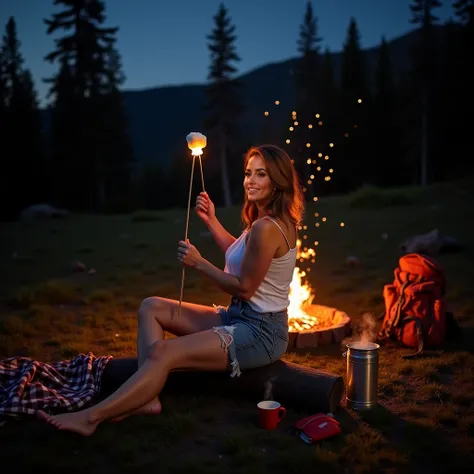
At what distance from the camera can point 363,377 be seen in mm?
3545

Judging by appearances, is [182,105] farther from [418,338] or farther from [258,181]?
[258,181]

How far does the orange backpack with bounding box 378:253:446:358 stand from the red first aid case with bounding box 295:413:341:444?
1683mm

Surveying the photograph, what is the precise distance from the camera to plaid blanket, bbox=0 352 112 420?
3.39 meters

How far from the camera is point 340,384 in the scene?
137 inches

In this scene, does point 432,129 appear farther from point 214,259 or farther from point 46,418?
point 46,418

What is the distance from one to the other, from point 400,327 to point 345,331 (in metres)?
0.45

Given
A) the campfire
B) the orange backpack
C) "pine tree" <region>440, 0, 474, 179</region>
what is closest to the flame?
the campfire

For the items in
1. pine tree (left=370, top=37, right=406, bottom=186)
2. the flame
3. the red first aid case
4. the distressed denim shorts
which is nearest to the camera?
the red first aid case

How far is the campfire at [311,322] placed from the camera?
15.9ft

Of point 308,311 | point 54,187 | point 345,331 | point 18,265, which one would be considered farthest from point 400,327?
point 54,187

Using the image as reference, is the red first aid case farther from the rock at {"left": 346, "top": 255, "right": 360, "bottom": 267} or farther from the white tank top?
the rock at {"left": 346, "top": 255, "right": 360, "bottom": 267}

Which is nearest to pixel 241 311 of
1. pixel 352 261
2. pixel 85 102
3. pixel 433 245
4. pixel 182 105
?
pixel 352 261

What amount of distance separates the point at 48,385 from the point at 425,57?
84.5 ft

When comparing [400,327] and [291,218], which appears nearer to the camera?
[291,218]
